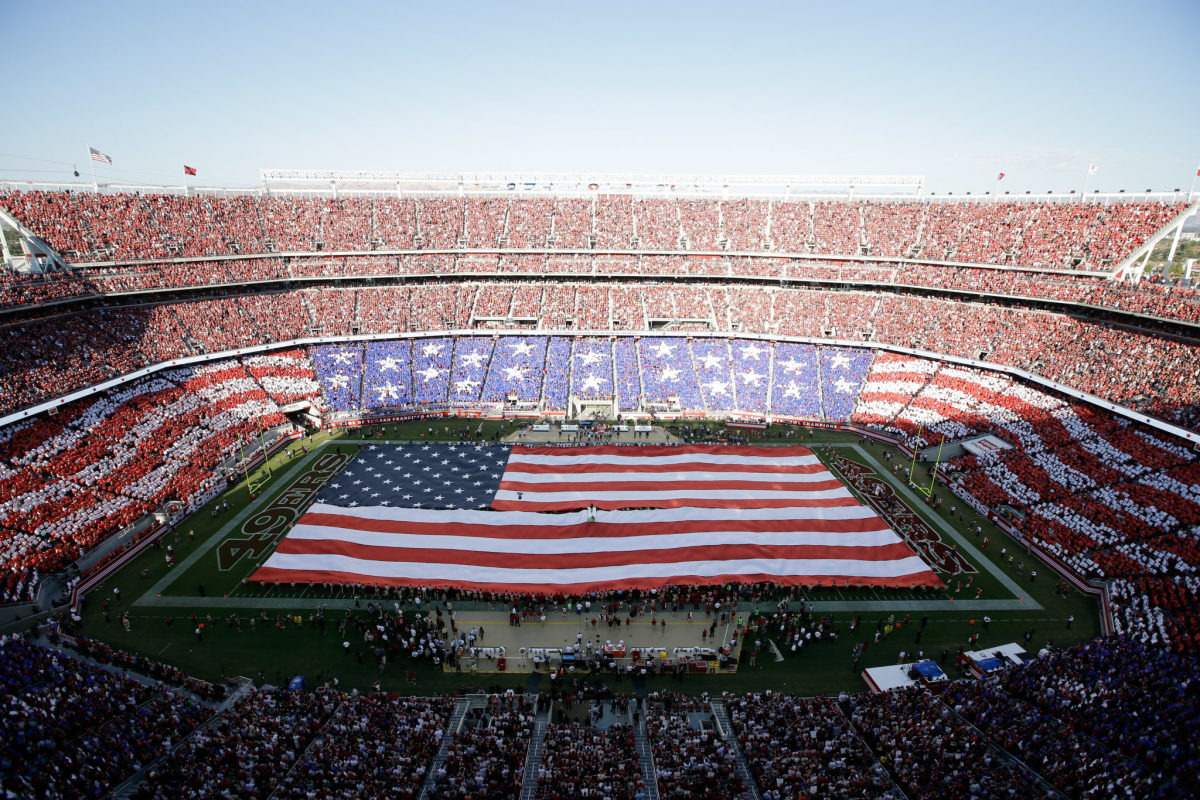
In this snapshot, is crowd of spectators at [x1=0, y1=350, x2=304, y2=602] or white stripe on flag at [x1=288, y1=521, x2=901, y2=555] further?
white stripe on flag at [x1=288, y1=521, x2=901, y2=555]

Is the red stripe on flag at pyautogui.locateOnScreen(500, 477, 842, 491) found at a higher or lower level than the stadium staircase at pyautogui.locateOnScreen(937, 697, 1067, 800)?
higher

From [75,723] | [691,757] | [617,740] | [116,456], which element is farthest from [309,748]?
[116,456]

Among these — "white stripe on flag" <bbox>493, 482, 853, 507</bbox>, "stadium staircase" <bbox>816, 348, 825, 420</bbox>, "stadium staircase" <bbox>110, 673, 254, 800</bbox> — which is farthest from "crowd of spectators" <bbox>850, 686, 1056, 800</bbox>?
"stadium staircase" <bbox>816, 348, 825, 420</bbox>

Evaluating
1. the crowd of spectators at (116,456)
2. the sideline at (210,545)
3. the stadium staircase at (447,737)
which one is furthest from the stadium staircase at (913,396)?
the crowd of spectators at (116,456)

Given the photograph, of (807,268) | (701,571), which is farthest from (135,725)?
(807,268)

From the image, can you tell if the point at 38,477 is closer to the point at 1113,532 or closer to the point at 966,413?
the point at 1113,532

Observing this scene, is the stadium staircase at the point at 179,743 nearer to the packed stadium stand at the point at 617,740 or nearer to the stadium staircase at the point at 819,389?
the packed stadium stand at the point at 617,740

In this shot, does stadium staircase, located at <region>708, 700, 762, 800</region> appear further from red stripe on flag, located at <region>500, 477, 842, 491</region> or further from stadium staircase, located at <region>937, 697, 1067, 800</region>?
red stripe on flag, located at <region>500, 477, 842, 491</region>
